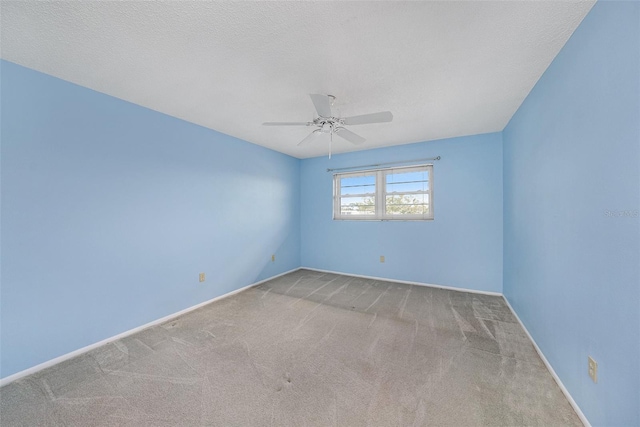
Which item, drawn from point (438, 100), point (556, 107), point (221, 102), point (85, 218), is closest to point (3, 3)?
point (221, 102)

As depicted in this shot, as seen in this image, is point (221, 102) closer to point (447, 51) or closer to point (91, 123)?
point (91, 123)

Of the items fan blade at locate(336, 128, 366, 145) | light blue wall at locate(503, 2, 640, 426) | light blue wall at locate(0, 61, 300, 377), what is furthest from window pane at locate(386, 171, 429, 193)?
light blue wall at locate(0, 61, 300, 377)

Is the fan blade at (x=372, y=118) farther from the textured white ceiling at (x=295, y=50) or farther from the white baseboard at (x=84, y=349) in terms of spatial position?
the white baseboard at (x=84, y=349)

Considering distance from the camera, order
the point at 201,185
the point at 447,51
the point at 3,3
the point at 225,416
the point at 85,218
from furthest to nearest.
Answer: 1. the point at 201,185
2. the point at 85,218
3. the point at 447,51
4. the point at 225,416
5. the point at 3,3

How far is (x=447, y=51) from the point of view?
63.0 inches

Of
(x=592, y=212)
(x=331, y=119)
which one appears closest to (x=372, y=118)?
(x=331, y=119)

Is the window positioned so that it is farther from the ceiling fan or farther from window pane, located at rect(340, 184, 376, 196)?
the ceiling fan

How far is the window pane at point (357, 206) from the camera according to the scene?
427 centimetres

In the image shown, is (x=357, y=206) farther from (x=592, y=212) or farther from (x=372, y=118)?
(x=592, y=212)

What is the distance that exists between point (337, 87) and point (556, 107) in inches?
66.3

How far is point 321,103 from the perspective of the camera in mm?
1868

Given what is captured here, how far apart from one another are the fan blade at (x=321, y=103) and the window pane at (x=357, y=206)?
2442 mm

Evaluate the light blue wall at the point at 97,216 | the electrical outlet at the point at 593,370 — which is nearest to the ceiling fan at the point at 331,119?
the light blue wall at the point at 97,216

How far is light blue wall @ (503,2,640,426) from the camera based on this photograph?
1013 mm
